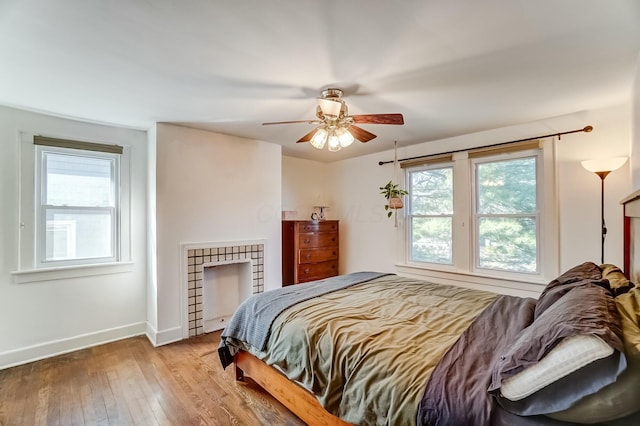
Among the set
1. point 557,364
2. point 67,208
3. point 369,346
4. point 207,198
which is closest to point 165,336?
point 207,198

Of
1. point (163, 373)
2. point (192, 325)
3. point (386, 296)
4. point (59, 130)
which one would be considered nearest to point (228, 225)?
point (192, 325)

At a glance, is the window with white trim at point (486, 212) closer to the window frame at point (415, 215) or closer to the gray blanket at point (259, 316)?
the window frame at point (415, 215)

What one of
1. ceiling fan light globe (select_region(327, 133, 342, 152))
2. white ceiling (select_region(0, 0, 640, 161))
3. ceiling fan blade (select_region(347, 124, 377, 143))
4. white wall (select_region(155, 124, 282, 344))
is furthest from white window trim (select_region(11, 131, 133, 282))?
ceiling fan blade (select_region(347, 124, 377, 143))

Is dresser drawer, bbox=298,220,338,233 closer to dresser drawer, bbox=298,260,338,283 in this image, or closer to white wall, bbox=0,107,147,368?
dresser drawer, bbox=298,260,338,283

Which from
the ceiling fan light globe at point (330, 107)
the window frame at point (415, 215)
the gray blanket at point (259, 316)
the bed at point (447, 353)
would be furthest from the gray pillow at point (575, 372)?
the window frame at point (415, 215)

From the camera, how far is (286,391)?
6.34 feet

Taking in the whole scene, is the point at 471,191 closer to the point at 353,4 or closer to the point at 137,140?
the point at 353,4

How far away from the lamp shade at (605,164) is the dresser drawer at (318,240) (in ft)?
10.4

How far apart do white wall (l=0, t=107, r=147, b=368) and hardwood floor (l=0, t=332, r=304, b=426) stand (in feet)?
0.71

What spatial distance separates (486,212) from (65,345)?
476 centimetres

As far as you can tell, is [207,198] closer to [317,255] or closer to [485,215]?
[317,255]

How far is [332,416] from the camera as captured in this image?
5.31 ft

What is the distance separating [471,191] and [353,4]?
292 cm

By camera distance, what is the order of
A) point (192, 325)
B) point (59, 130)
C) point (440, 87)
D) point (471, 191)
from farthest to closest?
point (471, 191), point (192, 325), point (59, 130), point (440, 87)
